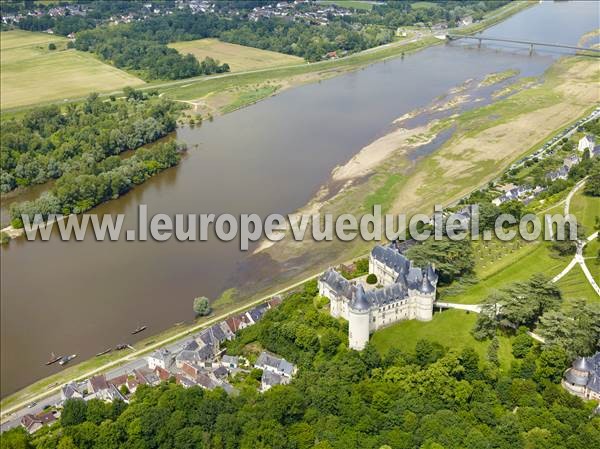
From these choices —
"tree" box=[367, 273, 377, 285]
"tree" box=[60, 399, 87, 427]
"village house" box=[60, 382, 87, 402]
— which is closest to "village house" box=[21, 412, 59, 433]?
"village house" box=[60, 382, 87, 402]

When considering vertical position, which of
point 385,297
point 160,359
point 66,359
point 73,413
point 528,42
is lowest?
point 66,359

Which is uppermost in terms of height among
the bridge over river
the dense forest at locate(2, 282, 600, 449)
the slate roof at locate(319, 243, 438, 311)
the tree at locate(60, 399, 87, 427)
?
the bridge over river

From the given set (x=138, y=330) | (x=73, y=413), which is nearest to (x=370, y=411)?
(x=73, y=413)

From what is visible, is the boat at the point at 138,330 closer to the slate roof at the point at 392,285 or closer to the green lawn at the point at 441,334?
the slate roof at the point at 392,285

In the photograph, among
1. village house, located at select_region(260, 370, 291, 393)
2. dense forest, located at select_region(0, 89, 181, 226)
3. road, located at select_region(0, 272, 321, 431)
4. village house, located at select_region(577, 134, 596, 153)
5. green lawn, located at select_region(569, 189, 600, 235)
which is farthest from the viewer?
village house, located at select_region(577, 134, 596, 153)

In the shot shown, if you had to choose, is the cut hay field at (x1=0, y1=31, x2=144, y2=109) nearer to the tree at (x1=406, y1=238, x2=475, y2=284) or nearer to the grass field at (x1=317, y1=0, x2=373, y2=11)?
the tree at (x1=406, y1=238, x2=475, y2=284)

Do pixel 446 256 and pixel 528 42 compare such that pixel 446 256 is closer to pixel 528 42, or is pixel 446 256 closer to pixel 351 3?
pixel 528 42
